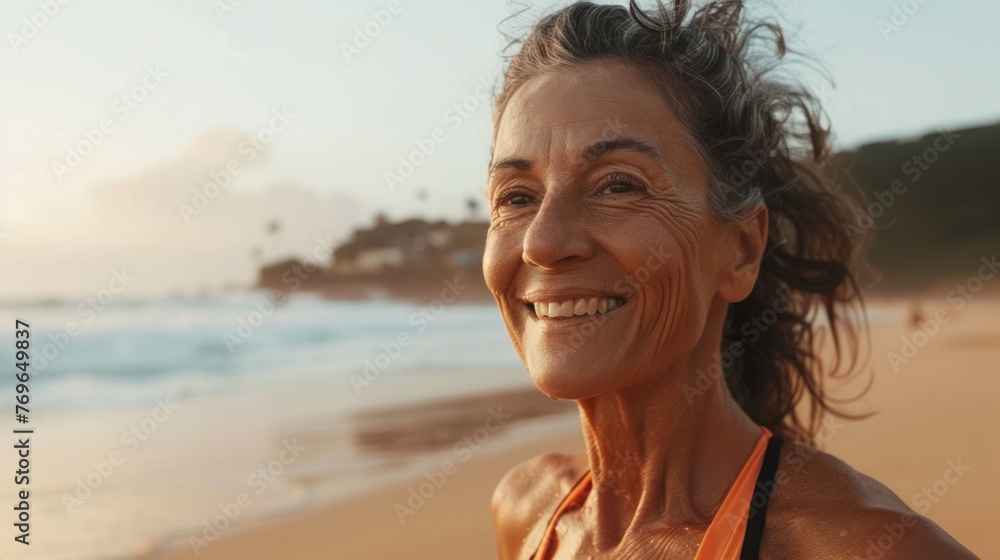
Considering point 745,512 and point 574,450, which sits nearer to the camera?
point 745,512

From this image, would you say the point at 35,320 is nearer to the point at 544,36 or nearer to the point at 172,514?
the point at 172,514

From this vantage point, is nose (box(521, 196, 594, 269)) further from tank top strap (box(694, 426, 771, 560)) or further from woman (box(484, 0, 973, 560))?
tank top strap (box(694, 426, 771, 560))

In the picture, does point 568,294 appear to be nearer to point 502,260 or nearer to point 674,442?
point 502,260

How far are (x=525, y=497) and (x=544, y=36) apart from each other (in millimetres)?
1401

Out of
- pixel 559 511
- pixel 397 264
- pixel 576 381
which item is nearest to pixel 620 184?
pixel 576 381

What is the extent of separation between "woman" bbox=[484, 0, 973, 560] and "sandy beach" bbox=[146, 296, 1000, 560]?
1741 mm

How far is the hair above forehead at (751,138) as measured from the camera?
2.38m

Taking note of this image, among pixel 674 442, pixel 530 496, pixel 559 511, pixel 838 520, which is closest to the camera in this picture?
pixel 838 520

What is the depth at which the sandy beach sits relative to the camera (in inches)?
229

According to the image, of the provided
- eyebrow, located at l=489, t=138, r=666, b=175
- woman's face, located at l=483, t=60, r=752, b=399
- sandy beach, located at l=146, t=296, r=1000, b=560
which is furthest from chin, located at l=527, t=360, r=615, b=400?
sandy beach, located at l=146, t=296, r=1000, b=560

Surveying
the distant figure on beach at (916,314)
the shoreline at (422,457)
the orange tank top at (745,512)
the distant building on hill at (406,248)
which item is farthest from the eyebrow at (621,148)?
the distant building on hill at (406,248)

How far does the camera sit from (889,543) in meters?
1.96

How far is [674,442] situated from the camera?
2.41 metres

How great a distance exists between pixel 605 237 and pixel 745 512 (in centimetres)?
73
